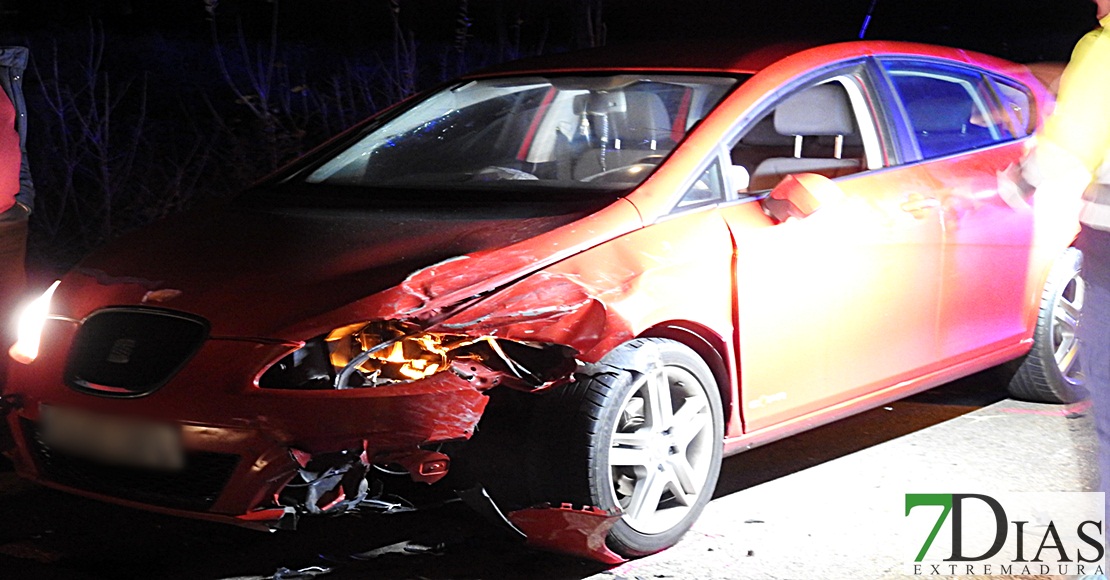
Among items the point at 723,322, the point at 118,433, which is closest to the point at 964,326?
the point at 723,322

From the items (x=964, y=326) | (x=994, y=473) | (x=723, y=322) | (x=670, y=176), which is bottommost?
(x=994, y=473)

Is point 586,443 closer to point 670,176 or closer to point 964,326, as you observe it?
point 670,176

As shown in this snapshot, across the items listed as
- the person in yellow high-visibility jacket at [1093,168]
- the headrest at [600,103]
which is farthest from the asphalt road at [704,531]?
the headrest at [600,103]

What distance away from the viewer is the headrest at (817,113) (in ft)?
15.5

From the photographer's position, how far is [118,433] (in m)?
3.78

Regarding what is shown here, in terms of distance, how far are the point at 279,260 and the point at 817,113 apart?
6.61 feet

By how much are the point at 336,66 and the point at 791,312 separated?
13.0 meters

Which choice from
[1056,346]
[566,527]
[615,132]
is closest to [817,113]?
[615,132]

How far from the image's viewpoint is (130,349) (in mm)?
3865

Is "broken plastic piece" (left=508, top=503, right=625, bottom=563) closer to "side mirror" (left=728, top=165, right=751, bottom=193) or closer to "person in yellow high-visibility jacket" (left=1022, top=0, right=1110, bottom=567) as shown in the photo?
"side mirror" (left=728, top=165, right=751, bottom=193)

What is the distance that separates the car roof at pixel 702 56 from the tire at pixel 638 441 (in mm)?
1239

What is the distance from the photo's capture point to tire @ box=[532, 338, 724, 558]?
12.3ft

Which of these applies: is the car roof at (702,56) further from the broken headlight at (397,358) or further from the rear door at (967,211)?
the broken headlight at (397,358)

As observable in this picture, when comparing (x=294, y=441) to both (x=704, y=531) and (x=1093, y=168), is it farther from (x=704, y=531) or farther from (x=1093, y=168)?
(x=1093, y=168)
